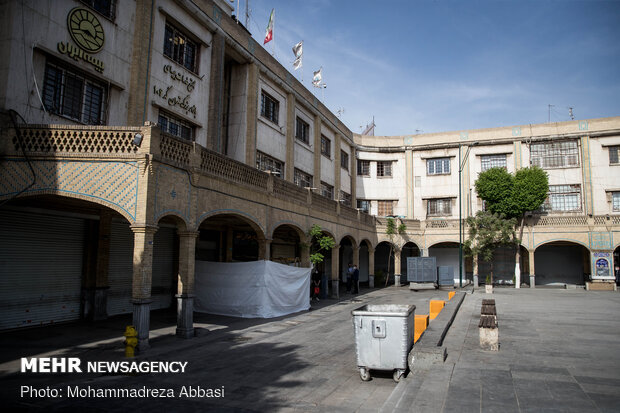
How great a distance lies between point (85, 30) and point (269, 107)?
12.1 metres

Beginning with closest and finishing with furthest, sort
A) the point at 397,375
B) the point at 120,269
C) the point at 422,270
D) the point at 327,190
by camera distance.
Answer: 1. the point at 397,375
2. the point at 120,269
3. the point at 422,270
4. the point at 327,190

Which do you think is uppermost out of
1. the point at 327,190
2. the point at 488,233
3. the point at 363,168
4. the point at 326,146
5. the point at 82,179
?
the point at 326,146

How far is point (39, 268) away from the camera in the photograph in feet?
44.5

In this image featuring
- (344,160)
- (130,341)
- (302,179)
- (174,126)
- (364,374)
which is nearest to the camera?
(364,374)

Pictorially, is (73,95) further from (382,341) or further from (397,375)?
(397,375)

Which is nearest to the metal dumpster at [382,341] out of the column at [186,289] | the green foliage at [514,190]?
the column at [186,289]

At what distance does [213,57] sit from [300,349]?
14.0m

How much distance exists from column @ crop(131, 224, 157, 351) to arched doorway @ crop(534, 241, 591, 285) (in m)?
33.9

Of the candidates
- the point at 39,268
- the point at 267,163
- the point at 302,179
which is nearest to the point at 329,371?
the point at 39,268

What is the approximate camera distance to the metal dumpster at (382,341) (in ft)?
25.5

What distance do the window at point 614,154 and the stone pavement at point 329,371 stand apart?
23.8m

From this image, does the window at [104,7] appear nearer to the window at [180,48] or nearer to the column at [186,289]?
the window at [180,48]

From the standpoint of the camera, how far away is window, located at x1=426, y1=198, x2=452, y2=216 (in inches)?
1452

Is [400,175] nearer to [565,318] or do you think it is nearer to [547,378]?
[565,318]
